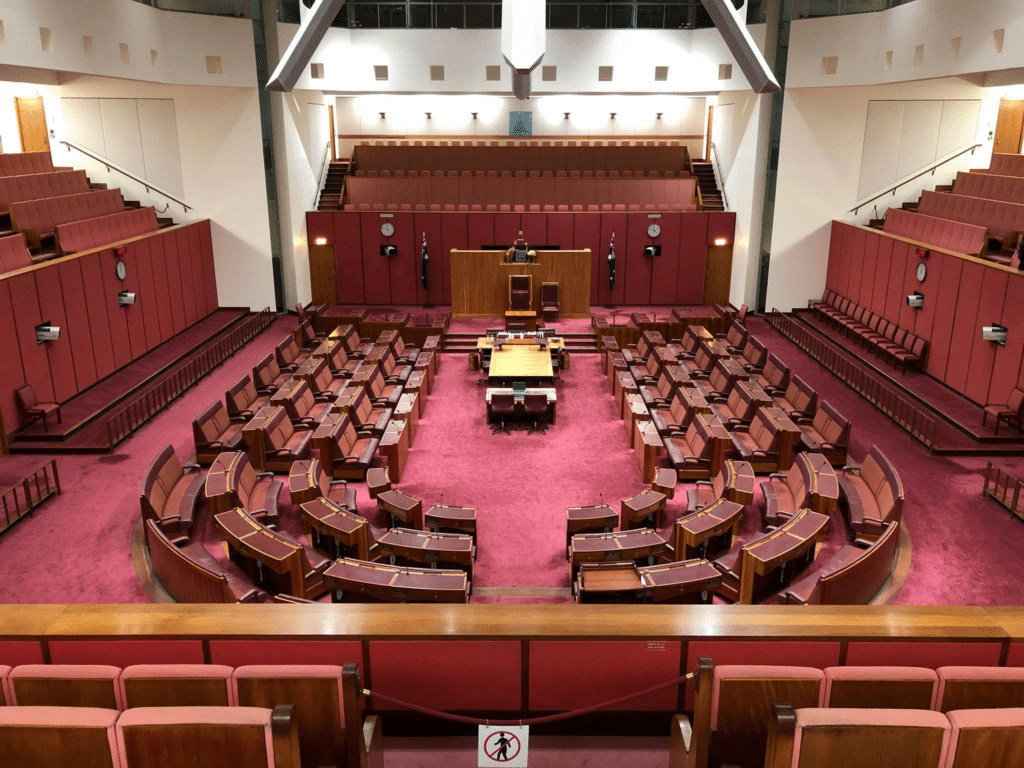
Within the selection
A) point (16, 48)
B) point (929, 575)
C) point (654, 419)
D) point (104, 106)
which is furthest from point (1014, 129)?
point (104, 106)

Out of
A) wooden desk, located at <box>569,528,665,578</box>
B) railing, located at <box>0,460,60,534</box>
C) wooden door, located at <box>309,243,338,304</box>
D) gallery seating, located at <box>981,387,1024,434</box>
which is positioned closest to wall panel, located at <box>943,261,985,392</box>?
gallery seating, located at <box>981,387,1024,434</box>

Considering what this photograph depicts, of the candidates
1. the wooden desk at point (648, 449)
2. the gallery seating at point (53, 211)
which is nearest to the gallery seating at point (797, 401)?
the wooden desk at point (648, 449)

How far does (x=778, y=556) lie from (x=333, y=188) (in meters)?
18.3

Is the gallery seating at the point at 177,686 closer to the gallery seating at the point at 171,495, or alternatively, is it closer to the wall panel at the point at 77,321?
the gallery seating at the point at 171,495

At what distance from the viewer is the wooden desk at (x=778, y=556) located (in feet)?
25.5

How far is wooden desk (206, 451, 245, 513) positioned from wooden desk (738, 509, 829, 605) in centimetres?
581

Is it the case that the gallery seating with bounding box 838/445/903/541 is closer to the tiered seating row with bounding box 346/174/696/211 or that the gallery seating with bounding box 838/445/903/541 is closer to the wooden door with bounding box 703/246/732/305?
the wooden door with bounding box 703/246/732/305

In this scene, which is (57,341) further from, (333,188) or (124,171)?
(333,188)

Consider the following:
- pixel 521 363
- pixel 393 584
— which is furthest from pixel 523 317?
pixel 393 584

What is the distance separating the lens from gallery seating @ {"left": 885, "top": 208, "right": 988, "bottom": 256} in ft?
46.4

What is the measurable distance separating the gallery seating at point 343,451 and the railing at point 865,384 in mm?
8294

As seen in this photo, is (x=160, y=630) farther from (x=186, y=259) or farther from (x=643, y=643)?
(x=186, y=259)

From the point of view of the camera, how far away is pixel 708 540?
29.2 feet

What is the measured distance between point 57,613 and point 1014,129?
69.6 ft
